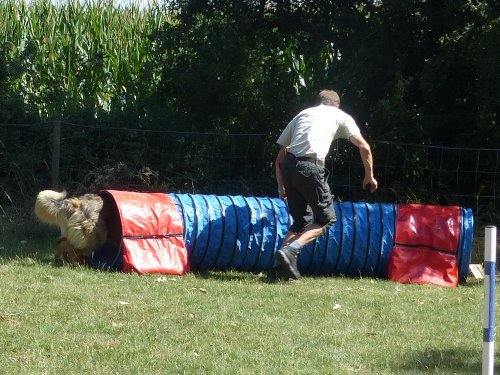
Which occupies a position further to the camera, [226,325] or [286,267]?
[286,267]

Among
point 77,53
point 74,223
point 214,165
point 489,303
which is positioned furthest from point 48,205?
point 77,53

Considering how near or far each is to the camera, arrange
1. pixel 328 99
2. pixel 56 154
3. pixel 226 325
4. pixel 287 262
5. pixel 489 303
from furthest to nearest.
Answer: pixel 56 154 < pixel 328 99 < pixel 287 262 < pixel 226 325 < pixel 489 303

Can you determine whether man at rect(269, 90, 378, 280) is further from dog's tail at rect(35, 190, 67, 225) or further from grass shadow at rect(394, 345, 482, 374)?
grass shadow at rect(394, 345, 482, 374)

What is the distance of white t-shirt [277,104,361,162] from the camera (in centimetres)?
898

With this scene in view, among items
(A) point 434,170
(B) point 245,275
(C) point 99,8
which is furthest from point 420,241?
(C) point 99,8

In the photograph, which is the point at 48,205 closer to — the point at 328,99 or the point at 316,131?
the point at 316,131

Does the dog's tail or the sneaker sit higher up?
the dog's tail

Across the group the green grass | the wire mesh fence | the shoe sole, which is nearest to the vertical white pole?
the green grass

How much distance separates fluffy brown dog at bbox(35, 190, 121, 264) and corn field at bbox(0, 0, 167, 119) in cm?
446

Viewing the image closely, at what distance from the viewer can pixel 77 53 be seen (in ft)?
54.8

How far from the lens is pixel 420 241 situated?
9828mm

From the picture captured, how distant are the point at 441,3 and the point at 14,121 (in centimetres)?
650

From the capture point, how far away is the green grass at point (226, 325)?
5.82 metres

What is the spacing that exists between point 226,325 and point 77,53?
11.0 meters
